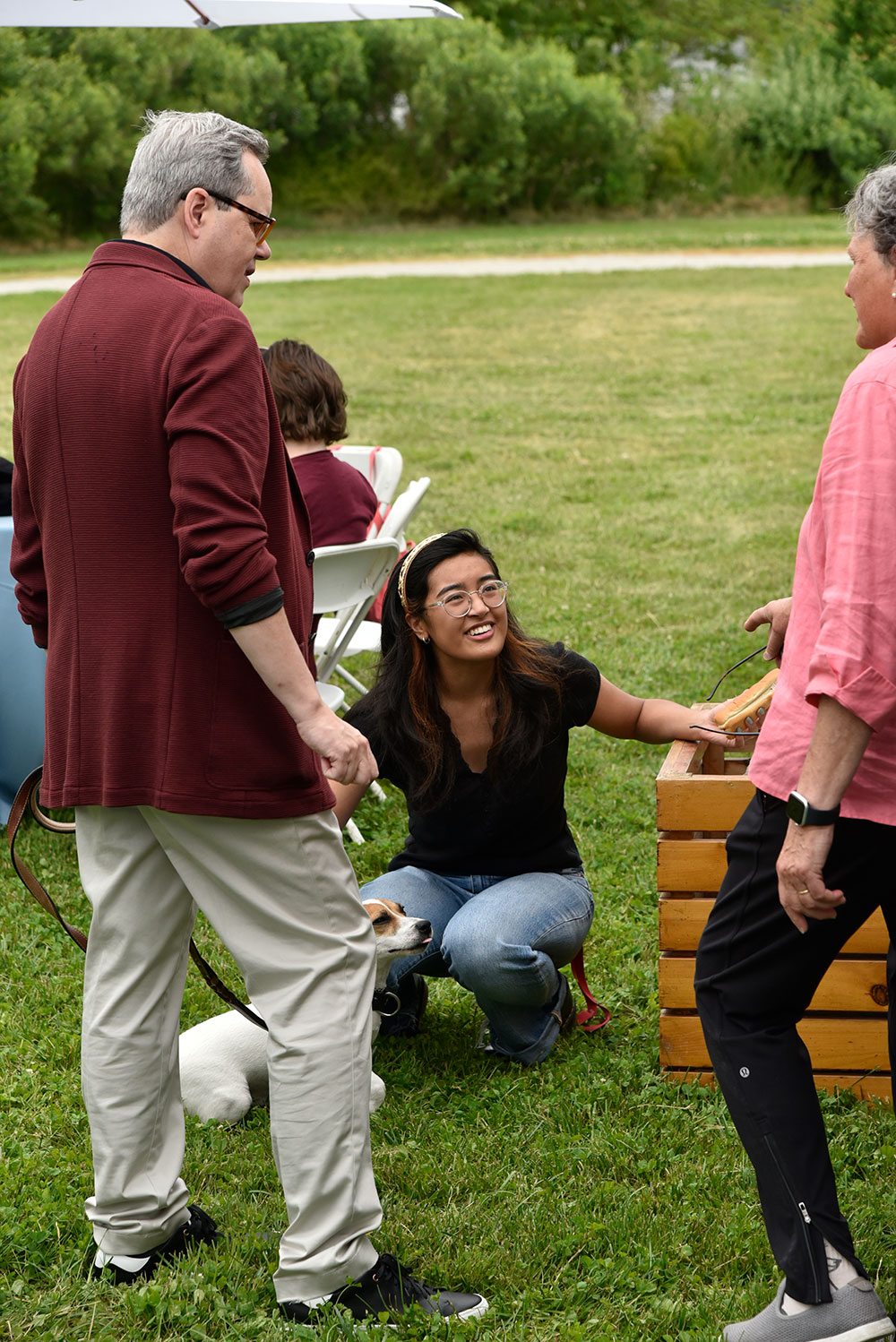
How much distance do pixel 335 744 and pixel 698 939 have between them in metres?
1.29

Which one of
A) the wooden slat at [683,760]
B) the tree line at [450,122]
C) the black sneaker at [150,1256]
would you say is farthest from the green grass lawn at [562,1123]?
the tree line at [450,122]

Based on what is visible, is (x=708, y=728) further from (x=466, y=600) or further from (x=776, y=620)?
(x=466, y=600)

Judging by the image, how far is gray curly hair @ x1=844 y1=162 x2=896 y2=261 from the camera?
2078 millimetres

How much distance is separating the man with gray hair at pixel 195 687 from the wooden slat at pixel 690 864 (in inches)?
37.1

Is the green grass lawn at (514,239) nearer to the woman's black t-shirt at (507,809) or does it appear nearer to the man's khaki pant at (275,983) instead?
the woman's black t-shirt at (507,809)

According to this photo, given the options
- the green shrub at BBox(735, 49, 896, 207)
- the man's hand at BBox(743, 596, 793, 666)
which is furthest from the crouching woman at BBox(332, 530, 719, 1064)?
the green shrub at BBox(735, 49, 896, 207)

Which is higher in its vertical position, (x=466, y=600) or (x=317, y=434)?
(x=466, y=600)

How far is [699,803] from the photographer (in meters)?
3.12

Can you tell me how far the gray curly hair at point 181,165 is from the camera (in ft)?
7.30

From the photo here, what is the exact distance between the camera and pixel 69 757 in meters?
2.32

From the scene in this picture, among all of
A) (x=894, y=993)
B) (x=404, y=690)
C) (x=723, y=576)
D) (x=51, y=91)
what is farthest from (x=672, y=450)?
(x=51, y=91)

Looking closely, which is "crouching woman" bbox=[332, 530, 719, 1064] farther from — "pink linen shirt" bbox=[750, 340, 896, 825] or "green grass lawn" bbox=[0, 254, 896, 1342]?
"pink linen shirt" bbox=[750, 340, 896, 825]

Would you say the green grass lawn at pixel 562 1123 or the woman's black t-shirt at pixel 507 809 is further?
the woman's black t-shirt at pixel 507 809

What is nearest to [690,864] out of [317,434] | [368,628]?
[317,434]
